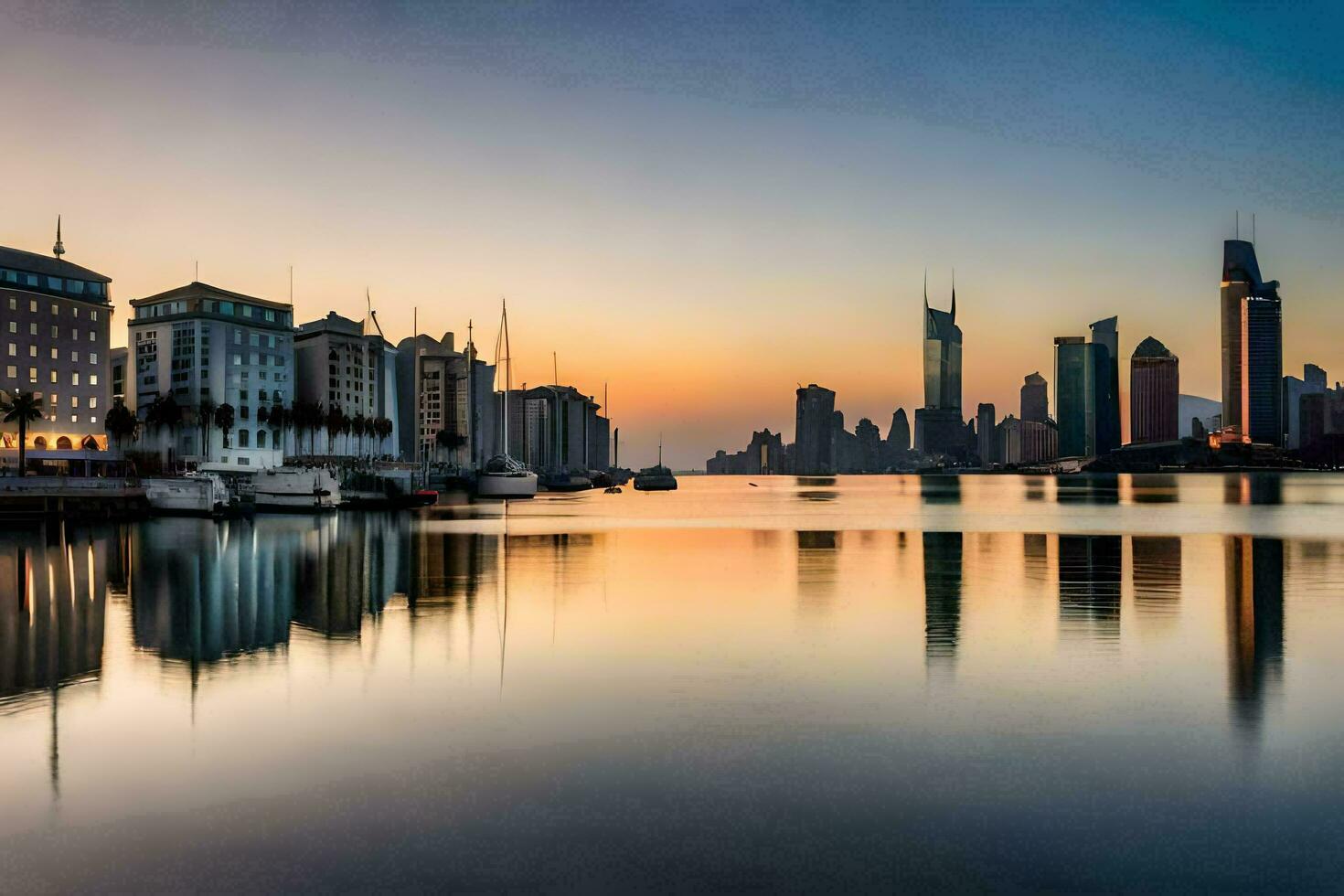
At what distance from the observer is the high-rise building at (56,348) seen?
115125 millimetres

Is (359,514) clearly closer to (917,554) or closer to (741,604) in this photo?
(917,554)

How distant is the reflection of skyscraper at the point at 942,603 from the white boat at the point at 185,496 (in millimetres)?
62182

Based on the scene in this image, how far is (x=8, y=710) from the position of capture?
18656 millimetres

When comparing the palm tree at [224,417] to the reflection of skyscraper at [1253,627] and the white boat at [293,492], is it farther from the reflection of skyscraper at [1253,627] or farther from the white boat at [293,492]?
the reflection of skyscraper at [1253,627]

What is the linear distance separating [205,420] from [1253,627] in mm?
137533

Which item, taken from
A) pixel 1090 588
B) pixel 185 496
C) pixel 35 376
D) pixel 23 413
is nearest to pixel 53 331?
pixel 35 376

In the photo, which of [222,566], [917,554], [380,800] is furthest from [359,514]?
[380,800]

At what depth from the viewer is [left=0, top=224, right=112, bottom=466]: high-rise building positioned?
115 m

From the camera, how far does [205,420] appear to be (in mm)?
138875

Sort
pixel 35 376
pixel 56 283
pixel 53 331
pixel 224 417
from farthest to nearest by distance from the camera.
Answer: pixel 224 417 < pixel 56 283 < pixel 53 331 < pixel 35 376

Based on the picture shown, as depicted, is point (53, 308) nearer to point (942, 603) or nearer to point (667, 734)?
point (942, 603)

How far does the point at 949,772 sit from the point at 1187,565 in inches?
1577

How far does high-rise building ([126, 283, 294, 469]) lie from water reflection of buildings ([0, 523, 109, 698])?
91638 mm

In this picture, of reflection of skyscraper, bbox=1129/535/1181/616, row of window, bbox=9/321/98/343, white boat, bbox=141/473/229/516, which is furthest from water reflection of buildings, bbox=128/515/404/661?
row of window, bbox=9/321/98/343
